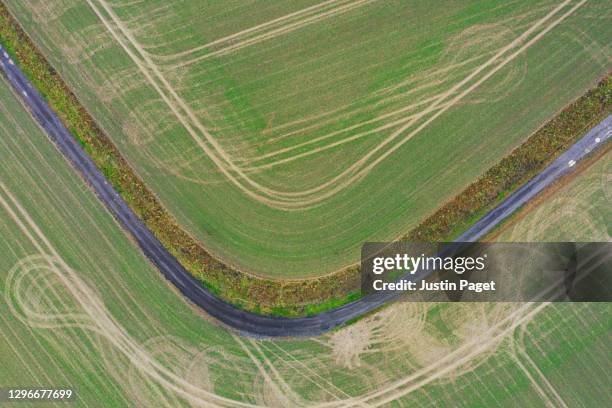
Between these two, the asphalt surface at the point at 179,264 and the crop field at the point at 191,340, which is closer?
the crop field at the point at 191,340

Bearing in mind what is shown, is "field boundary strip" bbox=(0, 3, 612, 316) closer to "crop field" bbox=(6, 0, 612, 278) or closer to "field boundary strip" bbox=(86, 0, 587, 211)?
"crop field" bbox=(6, 0, 612, 278)

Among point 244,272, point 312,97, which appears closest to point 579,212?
point 312,97

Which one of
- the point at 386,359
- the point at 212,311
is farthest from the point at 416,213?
the point at 212,311

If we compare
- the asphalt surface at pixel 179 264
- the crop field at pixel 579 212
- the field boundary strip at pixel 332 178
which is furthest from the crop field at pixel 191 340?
the field boundary strip at pixel 332 178

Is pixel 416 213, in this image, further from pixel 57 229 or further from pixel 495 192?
pixel 57 229

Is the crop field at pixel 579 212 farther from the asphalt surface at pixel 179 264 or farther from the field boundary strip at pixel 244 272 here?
the field boundary strip at pixel 244 272

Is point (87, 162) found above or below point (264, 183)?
above

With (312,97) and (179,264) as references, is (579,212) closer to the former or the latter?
(312,97)
